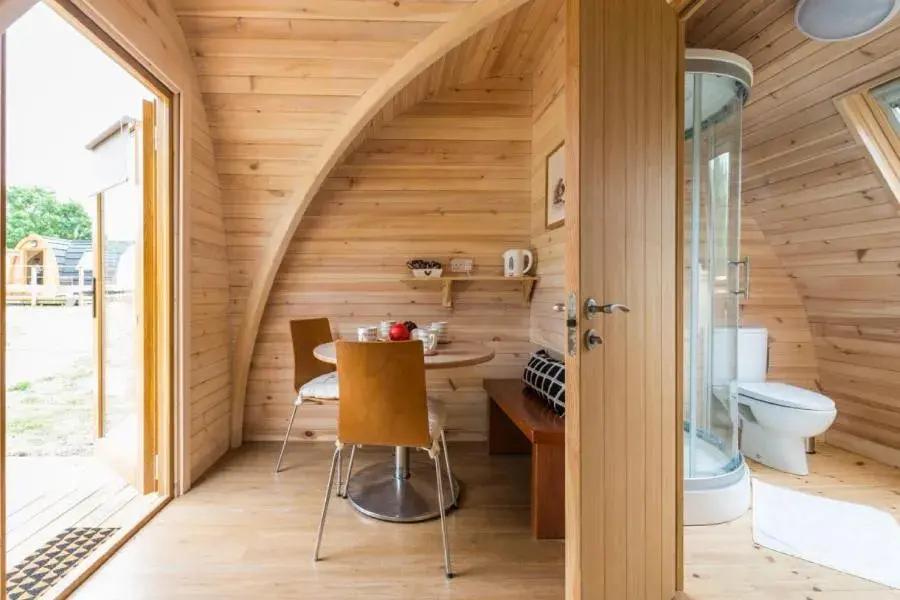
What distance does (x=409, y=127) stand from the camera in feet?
9.31

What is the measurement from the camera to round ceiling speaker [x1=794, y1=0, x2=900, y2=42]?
1.51 metres

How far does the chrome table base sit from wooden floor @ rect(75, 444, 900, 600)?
54 millimetres

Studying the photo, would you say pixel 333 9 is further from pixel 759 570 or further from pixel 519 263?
pixel 759 570

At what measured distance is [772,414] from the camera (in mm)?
2334

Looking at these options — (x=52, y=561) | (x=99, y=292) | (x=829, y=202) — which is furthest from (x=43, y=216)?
(x=829, y=202)

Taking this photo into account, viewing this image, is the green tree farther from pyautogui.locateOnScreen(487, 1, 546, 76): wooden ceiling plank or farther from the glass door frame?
pyautogui.locateOnScreen(487, 1, 546, 76): wooden ceiling plank

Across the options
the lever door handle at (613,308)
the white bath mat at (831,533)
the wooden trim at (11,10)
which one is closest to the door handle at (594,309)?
the lever door handle at (613,308)

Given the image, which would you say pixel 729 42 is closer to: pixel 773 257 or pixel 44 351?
pixel 773 257

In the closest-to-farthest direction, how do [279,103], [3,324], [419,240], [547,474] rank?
[3,324] → [547,474] → [279,103] → [419,240]

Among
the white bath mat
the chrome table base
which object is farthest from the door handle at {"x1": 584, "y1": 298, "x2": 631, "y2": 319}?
the white bath mat

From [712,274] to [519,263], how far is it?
1.11 metres

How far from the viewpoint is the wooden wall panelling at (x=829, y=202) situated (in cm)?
192

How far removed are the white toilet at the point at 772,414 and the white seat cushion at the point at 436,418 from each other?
74.8 inches

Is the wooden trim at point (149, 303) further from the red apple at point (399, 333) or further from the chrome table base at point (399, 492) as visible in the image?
the red apple at point (399, 333)
